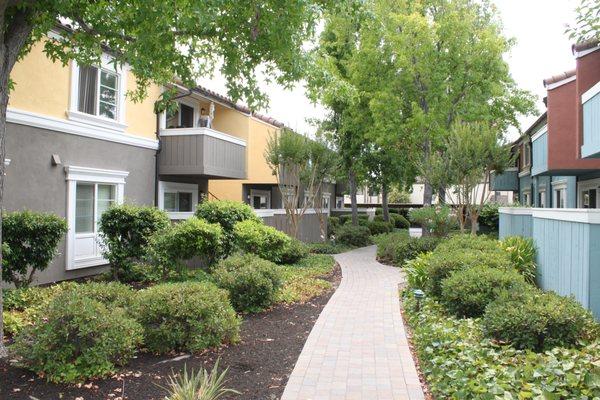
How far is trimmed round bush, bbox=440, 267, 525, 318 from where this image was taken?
6.84m

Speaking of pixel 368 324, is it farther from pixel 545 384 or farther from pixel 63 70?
pixel 63 70

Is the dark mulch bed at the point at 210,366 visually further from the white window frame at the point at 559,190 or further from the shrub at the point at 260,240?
the white window frame at the point at 559,190

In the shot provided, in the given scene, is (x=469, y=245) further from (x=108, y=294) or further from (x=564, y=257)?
(x=108, y=294)

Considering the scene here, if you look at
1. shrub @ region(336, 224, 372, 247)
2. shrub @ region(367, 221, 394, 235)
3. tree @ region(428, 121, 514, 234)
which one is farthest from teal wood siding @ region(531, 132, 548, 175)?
shrub @ region(367, 221, 394, 235)

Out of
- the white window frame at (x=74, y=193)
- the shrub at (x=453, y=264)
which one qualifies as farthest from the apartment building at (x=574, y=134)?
the white window frame at (x=74, y=193)

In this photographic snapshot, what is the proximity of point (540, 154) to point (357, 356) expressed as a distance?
46.6 ft

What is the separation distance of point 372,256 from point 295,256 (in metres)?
4.43

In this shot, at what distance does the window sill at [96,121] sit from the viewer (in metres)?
11.7

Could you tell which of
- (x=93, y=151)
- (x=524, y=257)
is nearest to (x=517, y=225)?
(x=524, y=257)

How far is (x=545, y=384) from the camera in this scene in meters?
3.96

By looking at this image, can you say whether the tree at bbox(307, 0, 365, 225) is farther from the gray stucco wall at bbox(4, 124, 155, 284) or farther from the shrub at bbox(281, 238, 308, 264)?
the gray stucco wall at bbox(4, 124, 155, 284)

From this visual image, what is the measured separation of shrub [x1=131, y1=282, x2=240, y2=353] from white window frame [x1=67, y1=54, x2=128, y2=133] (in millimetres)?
6170

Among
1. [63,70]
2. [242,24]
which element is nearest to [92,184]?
[63,70]

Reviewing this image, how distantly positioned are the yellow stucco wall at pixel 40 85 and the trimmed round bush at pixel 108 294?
19.4ft
